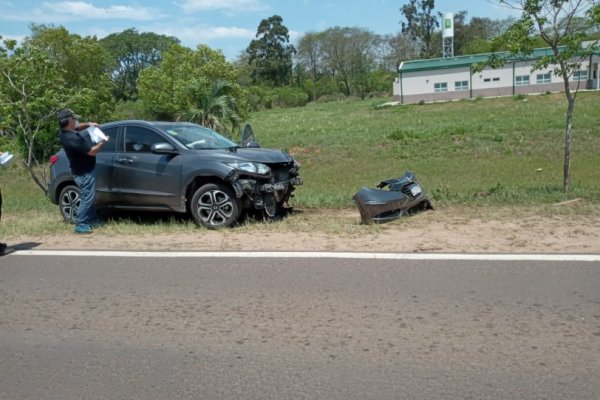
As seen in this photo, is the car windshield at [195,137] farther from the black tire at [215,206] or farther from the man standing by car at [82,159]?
the man standing by car at [82,159]

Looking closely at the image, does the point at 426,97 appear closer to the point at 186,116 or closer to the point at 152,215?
the point at 186,116

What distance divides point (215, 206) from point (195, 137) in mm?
1439

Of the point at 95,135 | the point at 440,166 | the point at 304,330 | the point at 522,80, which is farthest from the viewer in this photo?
the point at 522,80

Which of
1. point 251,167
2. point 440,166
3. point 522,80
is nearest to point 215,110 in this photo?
point 440,166

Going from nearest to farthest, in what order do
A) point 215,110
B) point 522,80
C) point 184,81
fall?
point 215,110, point 184,81, point 522,80

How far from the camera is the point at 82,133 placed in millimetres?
8641

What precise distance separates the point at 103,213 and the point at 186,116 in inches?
419

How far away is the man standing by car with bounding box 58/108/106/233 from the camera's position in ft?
28.0

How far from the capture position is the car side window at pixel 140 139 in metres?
9.27

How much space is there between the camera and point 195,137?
374 inches

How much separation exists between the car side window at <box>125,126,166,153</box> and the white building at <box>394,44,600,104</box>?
49.6 meters

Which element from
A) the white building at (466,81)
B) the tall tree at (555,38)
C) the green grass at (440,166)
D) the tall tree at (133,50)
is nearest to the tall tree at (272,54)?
→ the tall tree at (133,50)

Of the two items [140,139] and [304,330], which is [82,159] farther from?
[304,330]

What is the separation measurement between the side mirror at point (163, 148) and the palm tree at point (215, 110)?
36.3 feet
